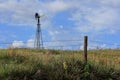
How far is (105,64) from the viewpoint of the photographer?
76.3ft

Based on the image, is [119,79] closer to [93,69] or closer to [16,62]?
[93,69]

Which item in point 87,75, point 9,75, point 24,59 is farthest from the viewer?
point 24,59

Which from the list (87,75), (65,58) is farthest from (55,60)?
(87,75)

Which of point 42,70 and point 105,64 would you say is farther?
point 105,64

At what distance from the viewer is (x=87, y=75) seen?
20.8 meters

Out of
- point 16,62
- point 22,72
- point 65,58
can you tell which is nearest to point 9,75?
point 22,72

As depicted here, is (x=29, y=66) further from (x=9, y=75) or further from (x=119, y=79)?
(x=119, y=79)

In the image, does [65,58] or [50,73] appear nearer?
[50,73]

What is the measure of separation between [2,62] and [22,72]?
170 cm

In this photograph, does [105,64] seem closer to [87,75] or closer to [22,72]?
[87,75]

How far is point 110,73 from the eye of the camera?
21.9m

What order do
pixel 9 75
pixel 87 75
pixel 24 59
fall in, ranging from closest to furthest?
pixel 9 75, pixel 87 75, pixel 24 59

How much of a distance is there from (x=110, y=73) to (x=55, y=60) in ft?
8.54

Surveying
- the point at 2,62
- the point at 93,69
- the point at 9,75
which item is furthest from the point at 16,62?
the point at 93,69
